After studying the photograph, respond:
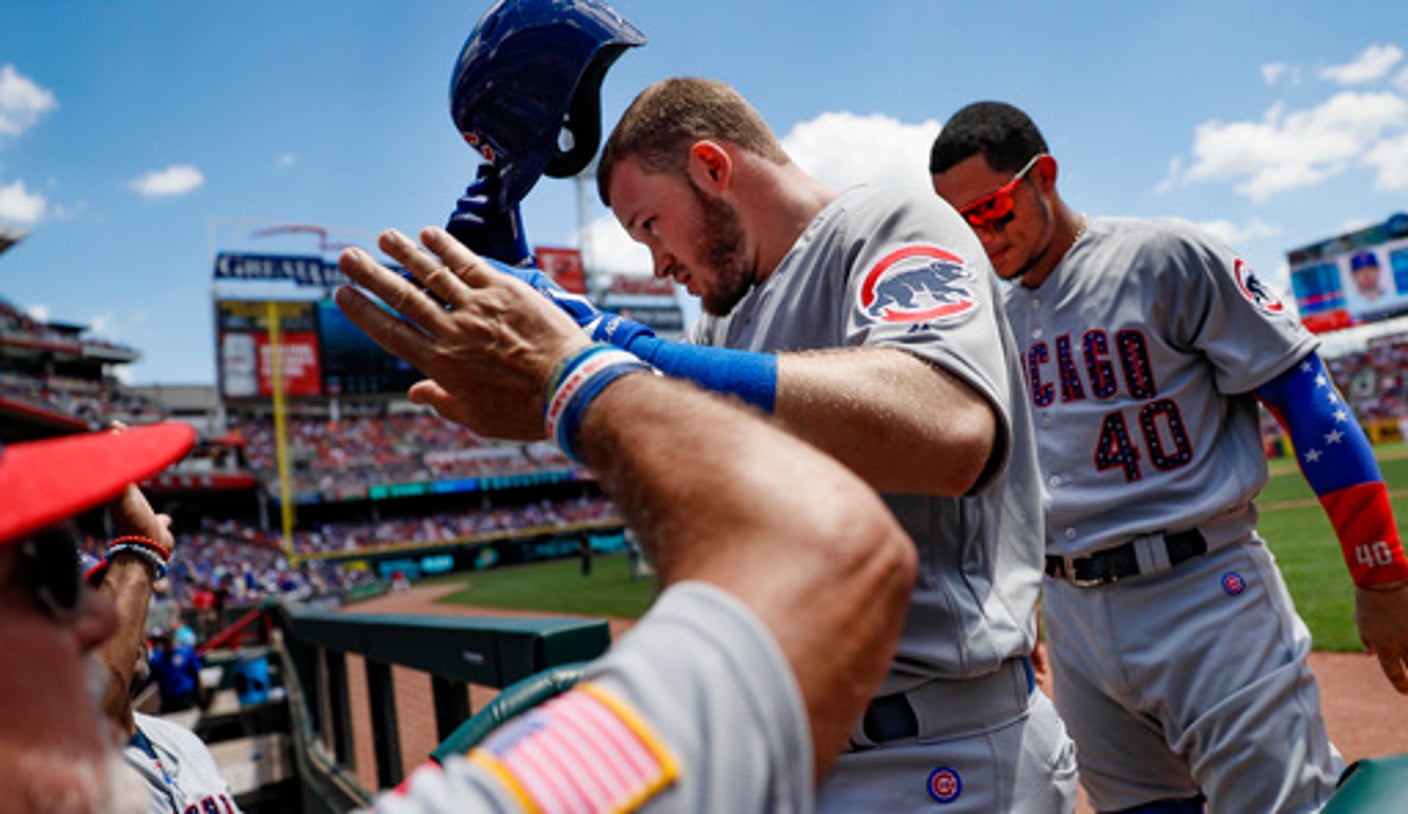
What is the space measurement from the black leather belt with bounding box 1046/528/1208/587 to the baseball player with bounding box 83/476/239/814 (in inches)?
85.2

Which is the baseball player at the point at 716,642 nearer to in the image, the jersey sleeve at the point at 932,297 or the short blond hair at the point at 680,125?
the jersey sleeve at the point at 932,297

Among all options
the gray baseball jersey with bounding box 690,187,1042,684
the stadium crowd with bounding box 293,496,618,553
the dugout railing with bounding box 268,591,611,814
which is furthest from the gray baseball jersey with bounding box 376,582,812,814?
the stadium crowd with bounding box 293,496,618,553

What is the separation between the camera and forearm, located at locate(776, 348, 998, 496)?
3.69 feet

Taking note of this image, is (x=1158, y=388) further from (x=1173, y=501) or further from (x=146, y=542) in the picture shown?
(x=146, y=542)

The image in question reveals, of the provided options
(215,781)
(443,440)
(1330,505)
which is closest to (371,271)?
(215,781)

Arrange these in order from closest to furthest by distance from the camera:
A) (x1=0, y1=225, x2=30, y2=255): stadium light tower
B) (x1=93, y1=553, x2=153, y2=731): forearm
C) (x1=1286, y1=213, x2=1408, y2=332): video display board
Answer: (x1=93, y1=553, x2=153, y2=731): forearm → (x1=0, y1=225, x2=30, y2=255): stadium light tower → (x1=1286, y1=213, x2=1408, y2=332): video display board

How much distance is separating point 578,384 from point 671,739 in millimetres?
404

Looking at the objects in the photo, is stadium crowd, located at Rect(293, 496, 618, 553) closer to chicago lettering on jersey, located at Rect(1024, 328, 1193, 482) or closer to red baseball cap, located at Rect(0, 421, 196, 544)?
chicago lettering on jersey, located at Rect(1024, 328, 1193, 482)

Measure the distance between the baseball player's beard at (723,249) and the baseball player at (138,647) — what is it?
1441mm

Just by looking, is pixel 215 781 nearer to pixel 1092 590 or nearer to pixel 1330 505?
pixel 1092 590

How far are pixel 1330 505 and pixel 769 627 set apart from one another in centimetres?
231

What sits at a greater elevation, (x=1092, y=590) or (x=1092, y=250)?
(x=1092, y=250)

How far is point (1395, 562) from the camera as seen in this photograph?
6.92 feet

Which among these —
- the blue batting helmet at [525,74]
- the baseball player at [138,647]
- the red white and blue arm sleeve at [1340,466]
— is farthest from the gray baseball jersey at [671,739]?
the red white and blue arm sleeve at [1340,466]
